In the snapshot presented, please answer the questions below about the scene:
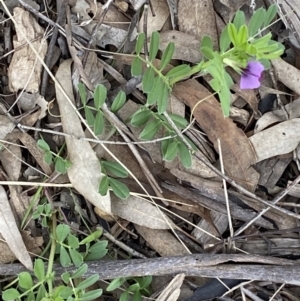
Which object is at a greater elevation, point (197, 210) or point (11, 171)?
point (11, 171)

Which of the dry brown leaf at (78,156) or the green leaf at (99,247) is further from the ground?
the dry brown leaf at (78,156)

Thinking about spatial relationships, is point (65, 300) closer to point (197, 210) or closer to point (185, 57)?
point (197, 210)

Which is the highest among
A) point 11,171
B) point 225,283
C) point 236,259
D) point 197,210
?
point 11,171

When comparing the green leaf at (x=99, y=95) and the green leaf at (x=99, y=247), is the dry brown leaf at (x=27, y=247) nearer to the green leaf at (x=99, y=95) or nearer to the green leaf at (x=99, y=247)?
the green leaf at (x=99, y=247)

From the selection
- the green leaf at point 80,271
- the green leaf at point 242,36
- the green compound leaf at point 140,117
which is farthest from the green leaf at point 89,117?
the green leaf at point 242,36

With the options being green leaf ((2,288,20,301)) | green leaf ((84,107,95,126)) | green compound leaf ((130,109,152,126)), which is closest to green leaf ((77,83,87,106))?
green leaf ((84,107,95,126))

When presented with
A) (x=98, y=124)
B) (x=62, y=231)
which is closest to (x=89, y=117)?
(x=98, y=124)

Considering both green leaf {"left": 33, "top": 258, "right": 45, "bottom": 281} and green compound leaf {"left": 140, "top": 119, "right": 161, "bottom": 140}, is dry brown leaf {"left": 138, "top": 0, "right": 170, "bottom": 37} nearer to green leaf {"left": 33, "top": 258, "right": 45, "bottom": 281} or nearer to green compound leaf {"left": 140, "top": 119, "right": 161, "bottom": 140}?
green compound leaf {"left": 140, "top": 119, "right": 161, "bottom": 140}

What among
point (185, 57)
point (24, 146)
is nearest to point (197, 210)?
point (185, 57)
